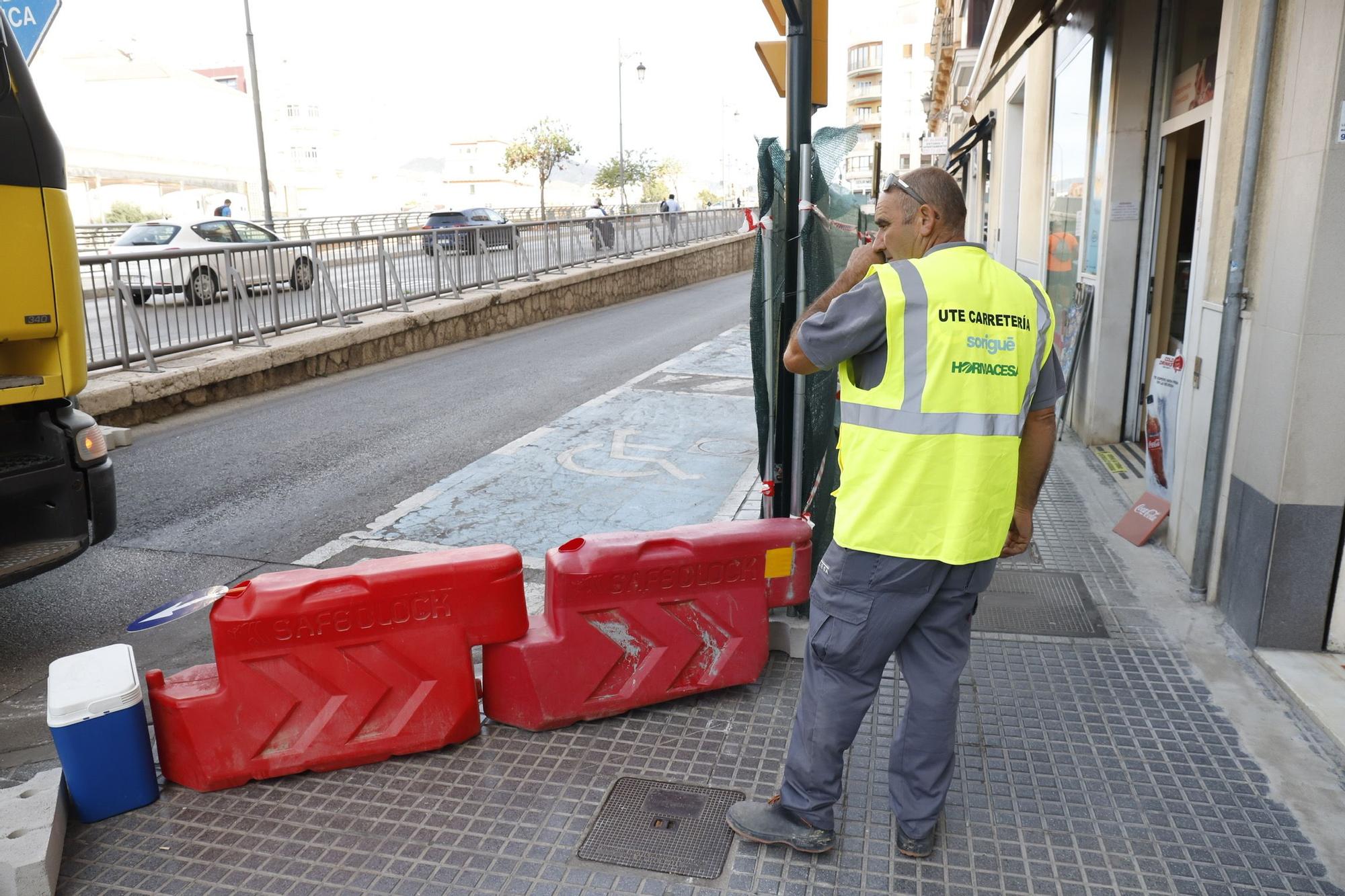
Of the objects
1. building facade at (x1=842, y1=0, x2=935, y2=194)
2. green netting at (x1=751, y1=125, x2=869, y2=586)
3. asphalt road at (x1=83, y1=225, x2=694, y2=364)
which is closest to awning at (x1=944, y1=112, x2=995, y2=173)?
asphalt road at (x1=83, y1=225, x2=694, y2=364)

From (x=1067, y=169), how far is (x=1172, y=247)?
2.14 m

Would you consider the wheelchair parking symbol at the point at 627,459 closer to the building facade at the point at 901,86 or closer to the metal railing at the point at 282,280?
the metal railing at the point at 282,280

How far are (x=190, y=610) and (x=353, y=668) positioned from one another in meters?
0.55

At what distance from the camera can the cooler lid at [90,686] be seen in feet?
10.0

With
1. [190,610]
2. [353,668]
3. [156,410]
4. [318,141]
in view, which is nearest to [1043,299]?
[353,668]

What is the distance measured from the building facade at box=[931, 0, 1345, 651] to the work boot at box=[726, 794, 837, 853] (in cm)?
233

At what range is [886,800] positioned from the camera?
318cm

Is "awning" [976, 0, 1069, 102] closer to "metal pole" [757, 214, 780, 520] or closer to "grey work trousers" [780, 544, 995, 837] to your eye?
"metal pole" [757, 214, 780, 520]

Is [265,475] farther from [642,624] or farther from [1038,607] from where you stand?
[1038,607]

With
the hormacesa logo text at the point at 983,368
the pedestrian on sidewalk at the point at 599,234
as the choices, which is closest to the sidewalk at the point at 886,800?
the hormacesa logo text at the point at 983,368

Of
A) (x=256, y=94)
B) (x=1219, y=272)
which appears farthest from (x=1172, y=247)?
(x=256, y=94)

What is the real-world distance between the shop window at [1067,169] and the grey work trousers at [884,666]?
6.36m

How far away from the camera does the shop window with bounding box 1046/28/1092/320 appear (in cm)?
847

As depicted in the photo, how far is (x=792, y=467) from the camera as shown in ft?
14.2
